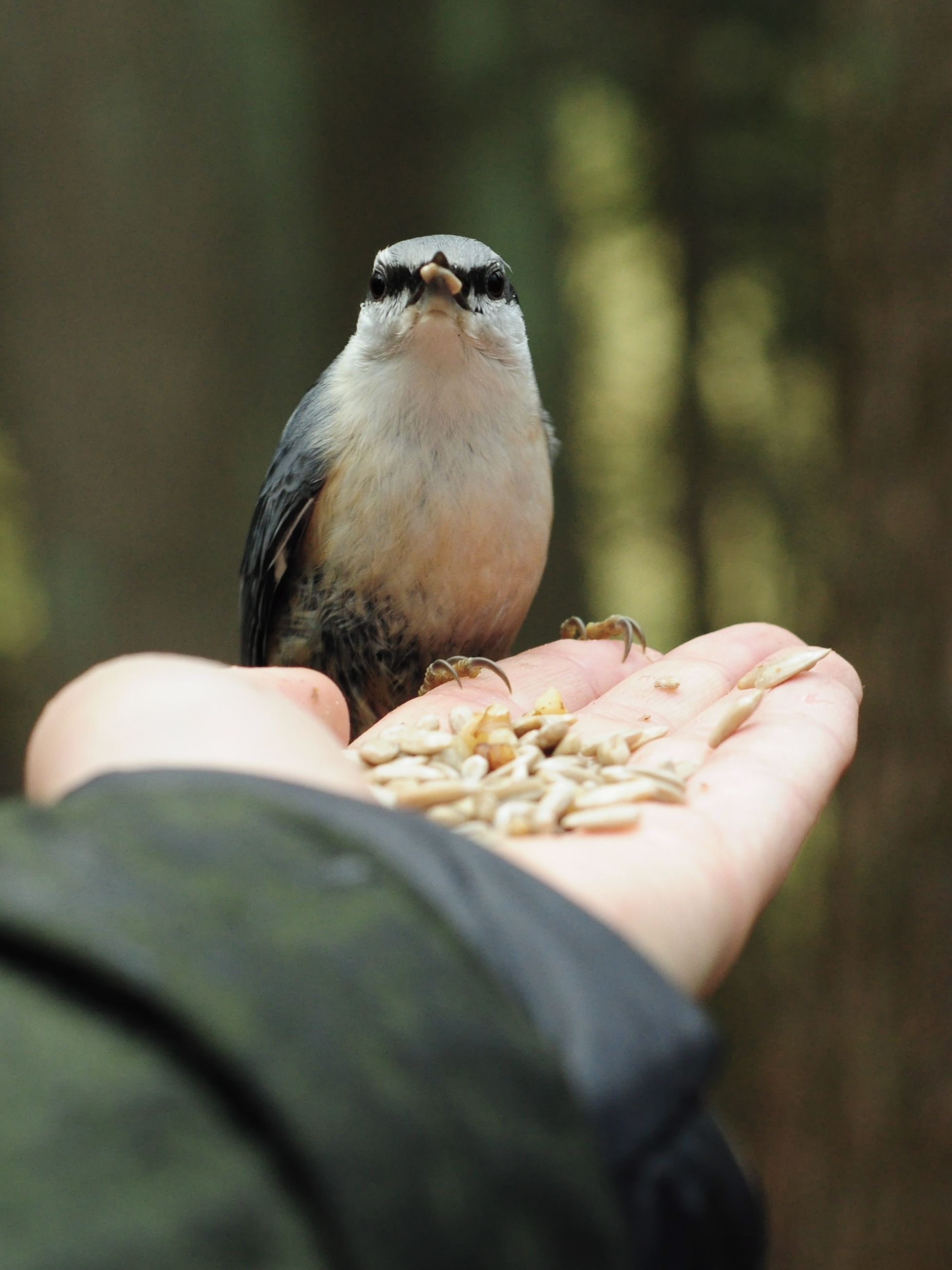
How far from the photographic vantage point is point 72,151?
3.34m

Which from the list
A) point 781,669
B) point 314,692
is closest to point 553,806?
point 314,692

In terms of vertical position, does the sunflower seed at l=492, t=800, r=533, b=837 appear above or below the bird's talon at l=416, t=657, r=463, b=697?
above

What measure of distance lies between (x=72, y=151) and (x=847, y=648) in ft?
8.93

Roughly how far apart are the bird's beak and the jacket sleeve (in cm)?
106

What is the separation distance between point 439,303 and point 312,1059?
4.12 feet

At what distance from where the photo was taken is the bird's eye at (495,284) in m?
1.62

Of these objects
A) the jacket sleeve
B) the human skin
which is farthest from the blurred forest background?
the jacket sleeve

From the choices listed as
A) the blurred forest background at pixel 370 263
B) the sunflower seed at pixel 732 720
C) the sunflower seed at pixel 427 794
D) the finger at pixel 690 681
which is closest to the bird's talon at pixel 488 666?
the finger at pixel 690 681

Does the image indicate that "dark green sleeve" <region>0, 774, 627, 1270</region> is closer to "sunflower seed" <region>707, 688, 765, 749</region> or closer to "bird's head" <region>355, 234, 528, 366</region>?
"sunflower seed" <region>707, 688, 765, 749</region>

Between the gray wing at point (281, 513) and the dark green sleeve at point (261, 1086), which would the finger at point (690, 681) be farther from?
the dark green sleeve at point (261, 1086)

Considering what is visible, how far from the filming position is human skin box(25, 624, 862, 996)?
2.48 feet

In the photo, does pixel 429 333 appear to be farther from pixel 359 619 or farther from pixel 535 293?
pixel 535 293

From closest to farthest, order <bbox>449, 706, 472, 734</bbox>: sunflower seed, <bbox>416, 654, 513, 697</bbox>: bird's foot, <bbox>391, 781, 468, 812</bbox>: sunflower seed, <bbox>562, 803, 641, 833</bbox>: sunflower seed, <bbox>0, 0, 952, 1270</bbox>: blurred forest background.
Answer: <bbox>562, 803, 641, 833</bbox>: sunflower seed
<bbox>391, 781, 468, 812</bbox>: sunflower seed
<bbox>449, 706, 472, 734</bbox>: sunflower seed
<bbox>416, 654, 513, 697</bbox>: bird's foot
<bbox>0, 0, 952, 1270</bbox>: blurred forest background

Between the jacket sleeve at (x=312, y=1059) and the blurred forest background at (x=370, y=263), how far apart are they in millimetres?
2373
